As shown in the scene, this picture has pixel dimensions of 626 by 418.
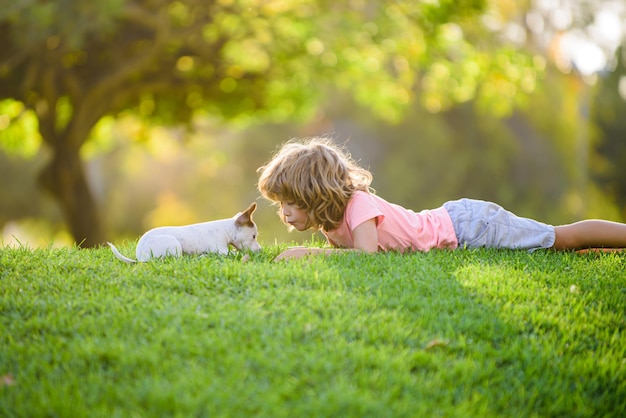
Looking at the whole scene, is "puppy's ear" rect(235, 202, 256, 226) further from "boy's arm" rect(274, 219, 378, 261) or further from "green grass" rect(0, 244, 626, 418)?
"green grass" rect(0, 244, 626, 418)

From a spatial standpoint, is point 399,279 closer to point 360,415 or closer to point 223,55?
point 360,415

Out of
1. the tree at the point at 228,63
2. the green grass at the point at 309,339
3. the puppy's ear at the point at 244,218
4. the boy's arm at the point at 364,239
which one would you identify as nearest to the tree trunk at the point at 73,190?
the tree at the point at 228,63

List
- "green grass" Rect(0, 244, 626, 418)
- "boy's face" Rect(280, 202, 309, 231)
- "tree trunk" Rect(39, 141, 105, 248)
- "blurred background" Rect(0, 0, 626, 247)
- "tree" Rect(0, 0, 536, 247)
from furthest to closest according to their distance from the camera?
"tree trunk" Rect(39, 141, 105, 248), "tree" Rect(0, 0, 536, 247), "blurred background" Rect(0, 0, 626, 247), "boy's face" Rect(280, 202, 309, 231), "green grass" Rect(0, 244, 626, 418)

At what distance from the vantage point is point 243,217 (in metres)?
5.60

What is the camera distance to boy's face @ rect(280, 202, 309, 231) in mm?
5395

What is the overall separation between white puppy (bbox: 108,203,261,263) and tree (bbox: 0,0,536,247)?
6660mm

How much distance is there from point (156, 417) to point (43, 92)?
11.5 m

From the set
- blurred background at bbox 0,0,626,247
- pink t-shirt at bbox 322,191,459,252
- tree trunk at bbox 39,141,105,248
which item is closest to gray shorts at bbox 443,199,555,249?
pink t-shirt at bbox 322,191,459,252

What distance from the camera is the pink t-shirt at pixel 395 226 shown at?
5.23m

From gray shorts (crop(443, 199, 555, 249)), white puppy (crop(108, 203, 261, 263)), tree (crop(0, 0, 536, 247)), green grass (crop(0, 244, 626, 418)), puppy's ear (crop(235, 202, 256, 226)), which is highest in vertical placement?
tree (crop(0, 0, 536, 247))

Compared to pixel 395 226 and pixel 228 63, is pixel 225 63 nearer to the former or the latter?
pixel 228 63

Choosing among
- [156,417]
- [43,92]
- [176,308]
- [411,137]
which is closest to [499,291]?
[176,308]

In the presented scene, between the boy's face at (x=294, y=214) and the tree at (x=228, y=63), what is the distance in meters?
6.97

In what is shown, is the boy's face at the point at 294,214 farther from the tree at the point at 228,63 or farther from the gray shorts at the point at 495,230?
the tree at the point at 228,63
